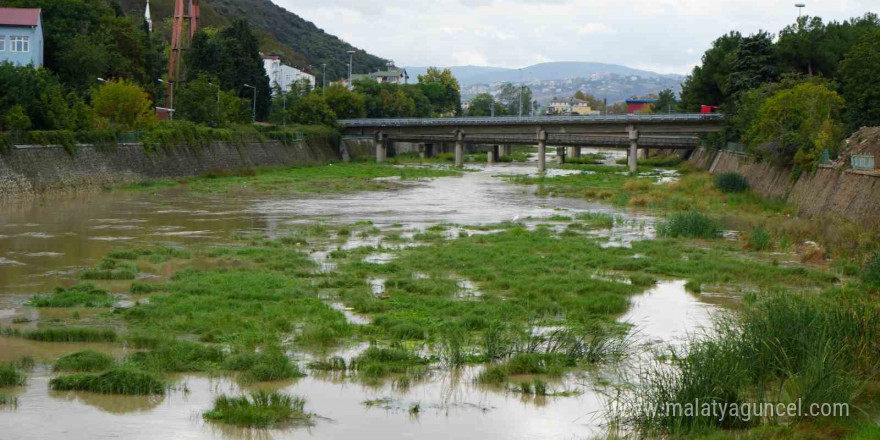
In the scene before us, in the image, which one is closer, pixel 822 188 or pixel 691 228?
pixel 691 228

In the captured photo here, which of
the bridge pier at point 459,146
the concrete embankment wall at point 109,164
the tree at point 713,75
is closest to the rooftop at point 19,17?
the concrete embankment wall at point 109,164

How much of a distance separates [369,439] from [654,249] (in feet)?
70.5

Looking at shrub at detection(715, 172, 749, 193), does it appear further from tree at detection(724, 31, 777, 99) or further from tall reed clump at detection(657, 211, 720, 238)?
tall reed clump at detection(657, 211, 720, 238)

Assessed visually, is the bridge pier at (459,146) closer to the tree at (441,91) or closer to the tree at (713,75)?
the tree at (713,75)

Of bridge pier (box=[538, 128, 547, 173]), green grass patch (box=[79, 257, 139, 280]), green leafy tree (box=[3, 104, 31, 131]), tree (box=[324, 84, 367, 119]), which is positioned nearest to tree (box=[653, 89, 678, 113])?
tree (box=[324, 84, 367, 119])

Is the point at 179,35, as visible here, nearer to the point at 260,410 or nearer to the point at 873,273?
the point at 873,273

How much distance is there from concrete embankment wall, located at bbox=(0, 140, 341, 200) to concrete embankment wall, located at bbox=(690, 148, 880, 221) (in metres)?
38.7

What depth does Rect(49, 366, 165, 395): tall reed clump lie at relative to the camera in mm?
15336

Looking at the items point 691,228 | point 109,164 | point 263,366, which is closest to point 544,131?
point 109,164

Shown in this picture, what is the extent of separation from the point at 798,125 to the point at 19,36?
52.0 meters

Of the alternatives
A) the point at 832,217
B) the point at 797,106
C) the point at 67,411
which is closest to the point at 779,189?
the point at 797,106

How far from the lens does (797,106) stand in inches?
2174

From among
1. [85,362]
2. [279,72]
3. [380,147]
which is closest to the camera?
[85,362]

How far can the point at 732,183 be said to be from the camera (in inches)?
2436
